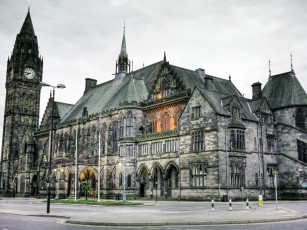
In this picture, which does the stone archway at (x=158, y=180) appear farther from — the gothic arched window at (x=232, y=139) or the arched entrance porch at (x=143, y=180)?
the gothic arched window at (x=232, y=139)

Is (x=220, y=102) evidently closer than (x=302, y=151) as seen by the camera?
Yes

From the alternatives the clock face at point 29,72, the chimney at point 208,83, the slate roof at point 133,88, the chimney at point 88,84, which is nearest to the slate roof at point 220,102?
the chimney at point 208,83

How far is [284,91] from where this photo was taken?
56.8 metres

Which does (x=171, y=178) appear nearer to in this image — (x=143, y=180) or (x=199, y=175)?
(x=143, y=180)

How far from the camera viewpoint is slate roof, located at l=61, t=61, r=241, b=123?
5894 centimetres

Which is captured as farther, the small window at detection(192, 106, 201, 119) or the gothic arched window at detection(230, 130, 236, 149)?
the small window at detection(192, 106, 201, 119)

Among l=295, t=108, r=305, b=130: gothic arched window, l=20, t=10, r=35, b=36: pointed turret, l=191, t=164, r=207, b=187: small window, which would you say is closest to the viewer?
l=191, t=164, r=207, b=187: small window

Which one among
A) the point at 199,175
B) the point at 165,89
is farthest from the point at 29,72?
the point at 199,175

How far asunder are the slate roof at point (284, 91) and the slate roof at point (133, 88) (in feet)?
18.6

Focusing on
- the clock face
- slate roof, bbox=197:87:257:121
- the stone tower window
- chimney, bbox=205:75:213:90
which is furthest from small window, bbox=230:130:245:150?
the clock face

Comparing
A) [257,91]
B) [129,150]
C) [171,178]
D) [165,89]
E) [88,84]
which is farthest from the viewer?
[88,84]

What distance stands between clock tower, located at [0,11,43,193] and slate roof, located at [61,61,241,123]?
16904 mm

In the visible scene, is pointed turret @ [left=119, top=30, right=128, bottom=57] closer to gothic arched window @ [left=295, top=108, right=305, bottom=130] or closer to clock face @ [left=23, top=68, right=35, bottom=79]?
clock face @ [left=23, top=68, right=35, bottom=79]

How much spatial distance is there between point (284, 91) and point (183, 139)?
18940 mm
